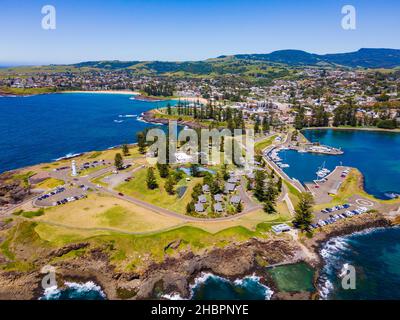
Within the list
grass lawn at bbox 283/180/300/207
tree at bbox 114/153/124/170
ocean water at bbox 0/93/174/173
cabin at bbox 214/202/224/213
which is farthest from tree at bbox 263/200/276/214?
ocean water at bbox 0/93/174/173

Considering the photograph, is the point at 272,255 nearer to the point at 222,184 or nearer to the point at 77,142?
the point at 222,184

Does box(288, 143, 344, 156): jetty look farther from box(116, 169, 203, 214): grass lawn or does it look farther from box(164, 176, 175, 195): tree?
box(164, 176, 175, 195): tree

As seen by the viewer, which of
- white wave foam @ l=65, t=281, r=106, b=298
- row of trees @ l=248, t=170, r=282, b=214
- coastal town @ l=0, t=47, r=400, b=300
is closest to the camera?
white wave foam @ l=65, t=281, r=106, b=298

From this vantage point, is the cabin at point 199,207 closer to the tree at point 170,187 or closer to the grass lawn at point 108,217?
the grass lawn at point 108,217

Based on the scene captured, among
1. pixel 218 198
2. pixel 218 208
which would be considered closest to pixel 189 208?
pixel 218 208

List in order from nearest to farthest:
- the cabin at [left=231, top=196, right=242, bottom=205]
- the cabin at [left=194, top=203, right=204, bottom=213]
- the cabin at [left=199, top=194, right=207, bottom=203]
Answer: the cabin at [left=194, top=203, right=204, bottom=213] < the cabin at [left=231, top=196, right=242, bottom=205] < the cabin at [left=199, top=194, right=207, bottom=203]

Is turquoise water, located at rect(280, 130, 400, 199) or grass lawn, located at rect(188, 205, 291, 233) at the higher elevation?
turquoise water, located at rect(280, 130, 400, 199)
